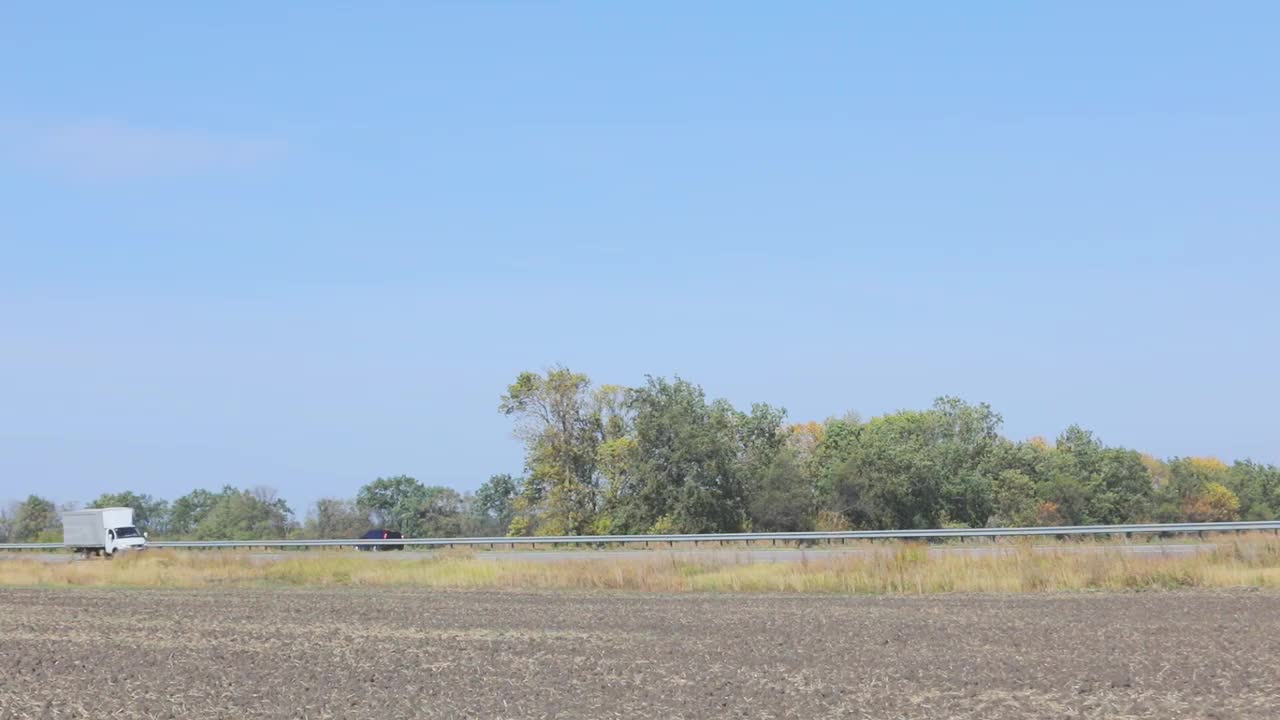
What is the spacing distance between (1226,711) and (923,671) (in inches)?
167

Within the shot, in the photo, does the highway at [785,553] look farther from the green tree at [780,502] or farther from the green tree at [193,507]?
the green tree at [193,507]

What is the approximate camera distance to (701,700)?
52.6 feet

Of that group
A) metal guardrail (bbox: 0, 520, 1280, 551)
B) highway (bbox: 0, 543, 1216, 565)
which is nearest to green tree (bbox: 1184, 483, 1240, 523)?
metal guardrail (bbox: 0, 520, 1280, 551)

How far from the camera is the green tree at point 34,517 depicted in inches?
4505

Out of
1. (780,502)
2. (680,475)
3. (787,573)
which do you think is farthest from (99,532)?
(787,573)

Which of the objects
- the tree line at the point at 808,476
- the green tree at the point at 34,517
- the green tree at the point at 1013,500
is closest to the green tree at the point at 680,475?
the tree line at the point at 808,476

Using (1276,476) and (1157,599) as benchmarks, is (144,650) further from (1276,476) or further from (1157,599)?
(1276,476)

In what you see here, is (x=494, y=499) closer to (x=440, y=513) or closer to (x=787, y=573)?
(x=440, y=513)

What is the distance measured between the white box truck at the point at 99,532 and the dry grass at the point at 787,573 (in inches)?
775

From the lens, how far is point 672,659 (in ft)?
65.6

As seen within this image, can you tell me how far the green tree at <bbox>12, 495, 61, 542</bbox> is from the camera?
114438 mm

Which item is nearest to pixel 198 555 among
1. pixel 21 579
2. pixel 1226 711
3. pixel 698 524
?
pixel 21 579

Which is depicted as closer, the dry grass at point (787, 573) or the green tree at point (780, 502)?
the dry grass at point (787, 573)

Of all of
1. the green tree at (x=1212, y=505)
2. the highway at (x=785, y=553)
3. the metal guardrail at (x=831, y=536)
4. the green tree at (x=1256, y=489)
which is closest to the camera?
the highway at (x=785, y=553)
